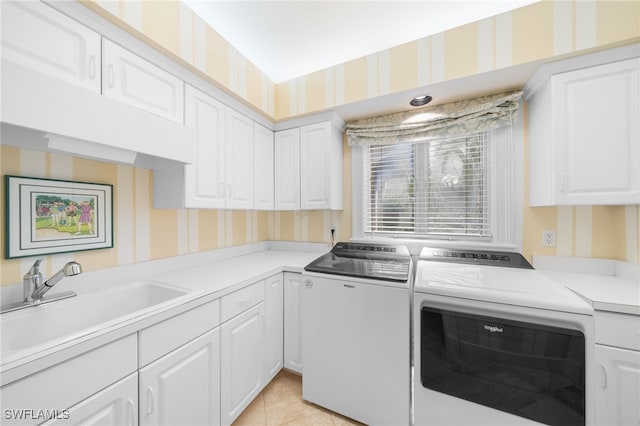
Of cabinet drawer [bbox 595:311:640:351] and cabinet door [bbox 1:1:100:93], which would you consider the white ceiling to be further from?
cabinet drawer [bbox 595:311:640:351]

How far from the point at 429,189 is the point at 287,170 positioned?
4.55ft

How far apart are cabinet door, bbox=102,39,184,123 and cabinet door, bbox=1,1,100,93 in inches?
1.8

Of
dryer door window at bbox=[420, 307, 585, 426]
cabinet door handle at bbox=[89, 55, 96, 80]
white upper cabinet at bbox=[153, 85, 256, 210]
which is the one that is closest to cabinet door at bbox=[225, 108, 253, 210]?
white upper cabinet at bbox=[153, 85, 256, 210]

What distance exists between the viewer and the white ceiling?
5.16ft

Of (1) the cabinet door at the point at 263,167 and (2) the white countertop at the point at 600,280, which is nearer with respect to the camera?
(2) the white countertop at the point at 600,280

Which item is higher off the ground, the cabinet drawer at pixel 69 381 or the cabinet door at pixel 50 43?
the cabinet door at pixel 50 43

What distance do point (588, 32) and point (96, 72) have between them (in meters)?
2.64

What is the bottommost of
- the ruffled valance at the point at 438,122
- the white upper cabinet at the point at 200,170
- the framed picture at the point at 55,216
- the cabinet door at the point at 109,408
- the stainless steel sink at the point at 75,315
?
the cabinet door at the point at 109,408

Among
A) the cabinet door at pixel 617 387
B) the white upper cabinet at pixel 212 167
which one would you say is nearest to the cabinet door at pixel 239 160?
the white upper cabinet at pixel 212 167

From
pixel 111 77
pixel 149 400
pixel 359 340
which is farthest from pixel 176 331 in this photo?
pixel 111 77

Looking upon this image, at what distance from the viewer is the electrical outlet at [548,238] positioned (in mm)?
1725

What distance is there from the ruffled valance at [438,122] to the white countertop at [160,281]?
1260 millimetres

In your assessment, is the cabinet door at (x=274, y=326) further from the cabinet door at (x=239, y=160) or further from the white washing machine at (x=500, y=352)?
the white washing machine at (x=500, y=352)

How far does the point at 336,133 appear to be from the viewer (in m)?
2.34
